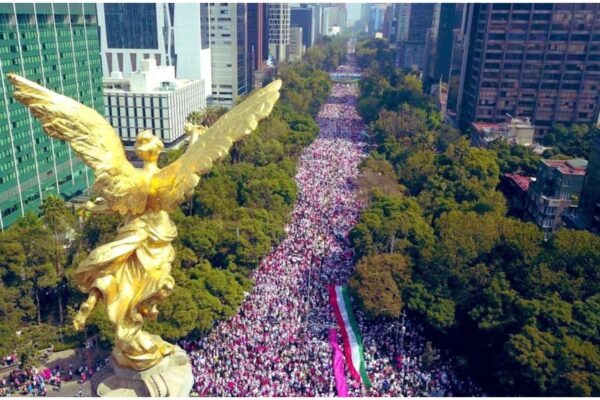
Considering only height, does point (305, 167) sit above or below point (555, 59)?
below

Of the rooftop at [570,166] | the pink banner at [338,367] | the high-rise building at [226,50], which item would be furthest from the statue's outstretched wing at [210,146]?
the high-rise building at [226,50]

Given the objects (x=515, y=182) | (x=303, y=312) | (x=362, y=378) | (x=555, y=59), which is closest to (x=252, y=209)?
(x=303, y=312)

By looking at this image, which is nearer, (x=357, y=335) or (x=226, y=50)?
(x=357, y=335)

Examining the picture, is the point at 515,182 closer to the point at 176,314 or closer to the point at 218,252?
the point at 218,252

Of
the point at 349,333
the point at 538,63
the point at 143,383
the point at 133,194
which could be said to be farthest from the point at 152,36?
the point at 143,383

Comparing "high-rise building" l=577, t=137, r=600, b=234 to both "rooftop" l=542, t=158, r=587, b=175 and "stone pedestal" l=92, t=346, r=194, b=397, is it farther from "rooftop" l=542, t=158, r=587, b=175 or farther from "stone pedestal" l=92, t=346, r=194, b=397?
"stone pedestal" l=92, t=346, r=194, b=397

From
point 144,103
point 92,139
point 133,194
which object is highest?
point 92,139

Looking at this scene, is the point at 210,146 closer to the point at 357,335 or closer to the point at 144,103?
the point at 357,335
